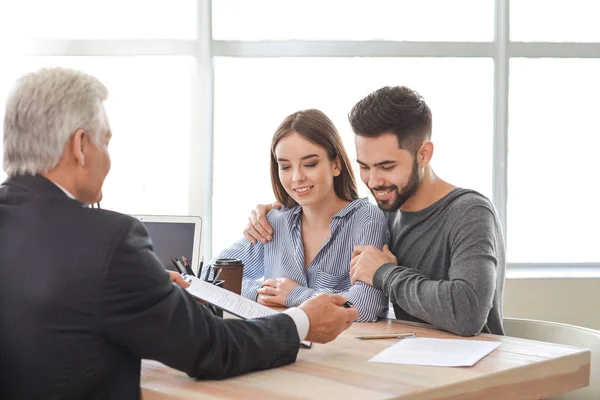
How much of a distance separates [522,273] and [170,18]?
2.22 metres

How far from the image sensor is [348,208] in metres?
2.49

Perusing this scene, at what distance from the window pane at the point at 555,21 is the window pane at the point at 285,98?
0.25 metres

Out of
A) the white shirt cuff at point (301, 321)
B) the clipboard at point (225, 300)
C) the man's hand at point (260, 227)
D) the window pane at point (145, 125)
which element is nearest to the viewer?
the white shirt cuff at point (301, 321)

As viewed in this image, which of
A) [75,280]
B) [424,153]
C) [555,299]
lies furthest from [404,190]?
[555,299]

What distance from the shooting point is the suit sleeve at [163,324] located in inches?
53.2

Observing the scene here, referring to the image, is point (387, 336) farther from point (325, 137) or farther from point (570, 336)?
point (325, 137)

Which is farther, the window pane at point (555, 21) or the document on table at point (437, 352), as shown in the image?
the window pane at point (555, 21)

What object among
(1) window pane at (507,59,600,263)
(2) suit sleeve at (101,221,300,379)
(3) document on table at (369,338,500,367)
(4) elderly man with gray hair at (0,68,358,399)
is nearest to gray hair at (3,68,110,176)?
(4) elderly man with gray hair at (0,68,358,399)

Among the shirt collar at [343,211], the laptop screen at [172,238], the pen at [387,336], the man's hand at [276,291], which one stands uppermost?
the shirt collar at [343,211]

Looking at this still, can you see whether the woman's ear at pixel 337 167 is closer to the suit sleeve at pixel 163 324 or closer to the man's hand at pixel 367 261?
the man's hand at pixel 367 261

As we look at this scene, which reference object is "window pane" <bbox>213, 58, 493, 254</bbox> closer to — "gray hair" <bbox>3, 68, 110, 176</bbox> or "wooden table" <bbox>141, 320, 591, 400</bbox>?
"wooden table" <bbox>141, 320, 591, 400</bbox>

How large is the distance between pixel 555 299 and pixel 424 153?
1.95 metres

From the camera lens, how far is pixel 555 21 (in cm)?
412

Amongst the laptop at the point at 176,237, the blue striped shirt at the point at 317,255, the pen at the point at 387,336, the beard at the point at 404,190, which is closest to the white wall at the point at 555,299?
the blue striped shirt at the point at 317,255
